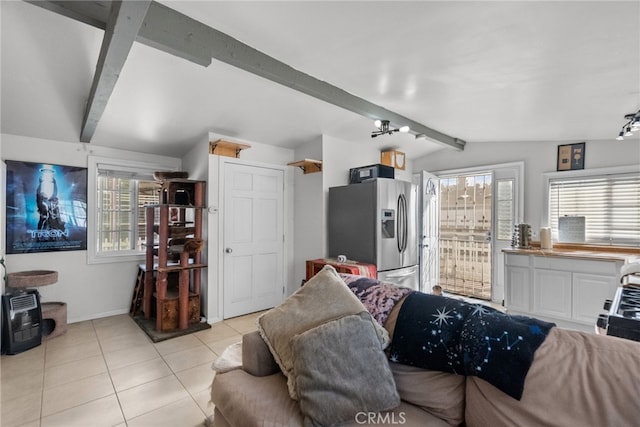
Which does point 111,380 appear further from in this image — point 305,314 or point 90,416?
point 305,314

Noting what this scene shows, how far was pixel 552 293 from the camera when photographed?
11.1 ft

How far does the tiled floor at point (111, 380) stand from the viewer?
1.92 m

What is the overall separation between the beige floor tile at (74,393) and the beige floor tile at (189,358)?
0.47 meters

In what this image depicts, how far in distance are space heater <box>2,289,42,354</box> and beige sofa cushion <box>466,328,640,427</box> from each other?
12.6 ft

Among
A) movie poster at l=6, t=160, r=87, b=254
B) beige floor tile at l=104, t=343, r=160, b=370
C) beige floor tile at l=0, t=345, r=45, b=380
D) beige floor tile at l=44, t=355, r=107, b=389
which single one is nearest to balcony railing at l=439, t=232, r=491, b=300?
beige floor tile at l=104, t=343, r=160, b=370

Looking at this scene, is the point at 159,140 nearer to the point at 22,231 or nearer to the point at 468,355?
the point at 22,231

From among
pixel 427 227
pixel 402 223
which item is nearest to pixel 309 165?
pixel 402 223

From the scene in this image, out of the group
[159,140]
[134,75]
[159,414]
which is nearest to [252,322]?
[159,414]

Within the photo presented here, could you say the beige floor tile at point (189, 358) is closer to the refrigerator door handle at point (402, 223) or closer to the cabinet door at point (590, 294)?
the refrigerator door handle at point (402, 223)

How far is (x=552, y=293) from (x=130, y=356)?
180 inches

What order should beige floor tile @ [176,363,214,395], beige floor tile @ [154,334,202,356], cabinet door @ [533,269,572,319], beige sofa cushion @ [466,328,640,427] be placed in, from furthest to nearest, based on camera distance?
cabinet door @ [533,269,572,319]
beige floor tile @ [154,334,202,356]
beige floor tile @ [176,363,214,395]
beige sofa cushion @ [466,328,640,427]

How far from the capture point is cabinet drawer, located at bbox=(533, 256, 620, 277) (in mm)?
3020

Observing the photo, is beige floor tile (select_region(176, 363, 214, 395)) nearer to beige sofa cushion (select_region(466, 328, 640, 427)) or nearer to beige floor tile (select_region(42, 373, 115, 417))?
beige floor tile (select_region(42, 373, 115, 417))

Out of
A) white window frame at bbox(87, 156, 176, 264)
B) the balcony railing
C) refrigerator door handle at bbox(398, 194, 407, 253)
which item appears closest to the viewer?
white window frame at bbox(87, 156, 176, 264)
